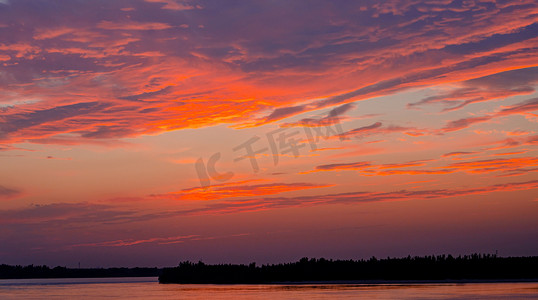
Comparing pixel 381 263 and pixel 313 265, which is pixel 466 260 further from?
pixel 313 265

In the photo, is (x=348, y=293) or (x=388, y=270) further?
(x=388, y=270)

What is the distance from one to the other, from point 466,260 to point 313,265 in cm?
2514

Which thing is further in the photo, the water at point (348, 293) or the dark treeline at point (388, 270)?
the dark treeline at point (388, 270)

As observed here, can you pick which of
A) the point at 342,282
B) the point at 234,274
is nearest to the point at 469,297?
the point at 342,282

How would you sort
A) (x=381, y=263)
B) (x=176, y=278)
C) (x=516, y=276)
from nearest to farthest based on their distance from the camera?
(x=516, y=276), (x=381, y=263), (x=176, y=278)

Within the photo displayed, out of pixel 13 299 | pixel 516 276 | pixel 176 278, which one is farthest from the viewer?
pixel 176 278

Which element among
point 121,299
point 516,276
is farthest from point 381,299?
point 516,276

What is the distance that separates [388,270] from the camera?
108688 millimetres

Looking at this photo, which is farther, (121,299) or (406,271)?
(406,271)

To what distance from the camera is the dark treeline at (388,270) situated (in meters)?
98.2

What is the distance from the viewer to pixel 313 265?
113m

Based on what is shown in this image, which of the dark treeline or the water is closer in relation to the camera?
the water

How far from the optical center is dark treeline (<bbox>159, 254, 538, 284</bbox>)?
322 ft

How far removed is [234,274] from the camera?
126 m
